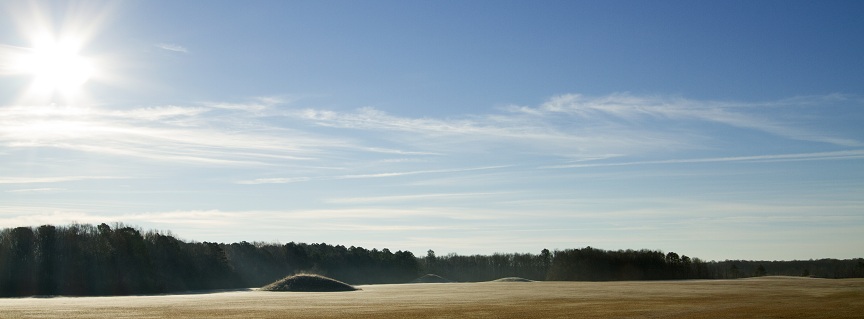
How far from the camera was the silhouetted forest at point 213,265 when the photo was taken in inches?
3728

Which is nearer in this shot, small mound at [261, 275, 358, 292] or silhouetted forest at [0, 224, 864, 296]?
small mound at [261, 275, 358, 292]

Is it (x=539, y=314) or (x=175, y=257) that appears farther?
(x=175, y=257)

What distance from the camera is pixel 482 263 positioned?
194 meters

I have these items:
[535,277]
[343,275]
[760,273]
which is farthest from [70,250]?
[760,273]

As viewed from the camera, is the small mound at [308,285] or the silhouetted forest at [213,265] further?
the silhouetted forest at [213,265]

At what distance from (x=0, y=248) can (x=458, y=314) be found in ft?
270

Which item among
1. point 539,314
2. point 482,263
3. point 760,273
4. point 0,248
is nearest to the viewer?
point 539,314

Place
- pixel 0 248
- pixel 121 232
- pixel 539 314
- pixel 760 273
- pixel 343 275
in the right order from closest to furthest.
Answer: pixel 539 314
pixel 0 248
pixel 121 232
pixel 760 273
pixel 343 275

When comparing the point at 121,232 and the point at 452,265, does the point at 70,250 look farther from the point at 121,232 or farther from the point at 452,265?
the point at 452,265

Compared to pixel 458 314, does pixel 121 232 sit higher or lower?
higher

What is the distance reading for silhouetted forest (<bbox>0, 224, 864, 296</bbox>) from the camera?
9469cm

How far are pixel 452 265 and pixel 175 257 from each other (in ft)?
313

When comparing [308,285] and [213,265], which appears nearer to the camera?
[308,285]

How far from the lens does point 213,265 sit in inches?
4769
